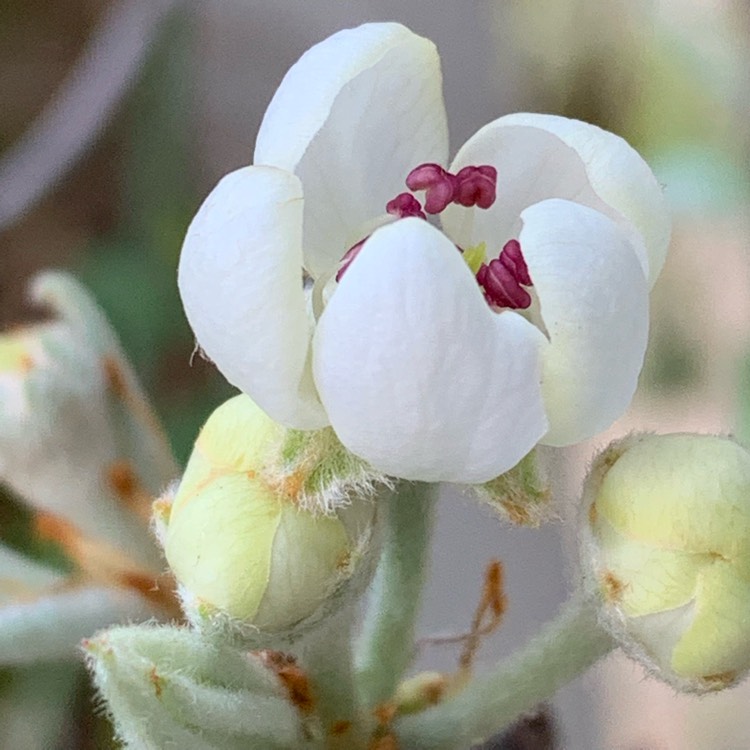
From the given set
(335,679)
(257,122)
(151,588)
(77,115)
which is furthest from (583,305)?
(257,122)

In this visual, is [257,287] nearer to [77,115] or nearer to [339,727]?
[339,727]

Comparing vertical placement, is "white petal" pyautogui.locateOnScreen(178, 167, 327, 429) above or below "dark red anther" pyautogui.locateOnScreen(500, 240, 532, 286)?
above

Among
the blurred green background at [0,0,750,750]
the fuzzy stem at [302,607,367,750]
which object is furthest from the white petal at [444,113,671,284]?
the blurred green background at [0,0,750,750]

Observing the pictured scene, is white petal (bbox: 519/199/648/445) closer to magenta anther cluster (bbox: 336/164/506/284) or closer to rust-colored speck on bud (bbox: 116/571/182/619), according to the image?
magenta anther cluster (bbox: 336/164/506/284)

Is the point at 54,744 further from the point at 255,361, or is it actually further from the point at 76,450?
the point at 255,361

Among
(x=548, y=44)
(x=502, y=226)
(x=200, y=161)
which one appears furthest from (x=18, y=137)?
(x=502, y=226)

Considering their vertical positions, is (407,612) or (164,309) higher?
(407,612)
